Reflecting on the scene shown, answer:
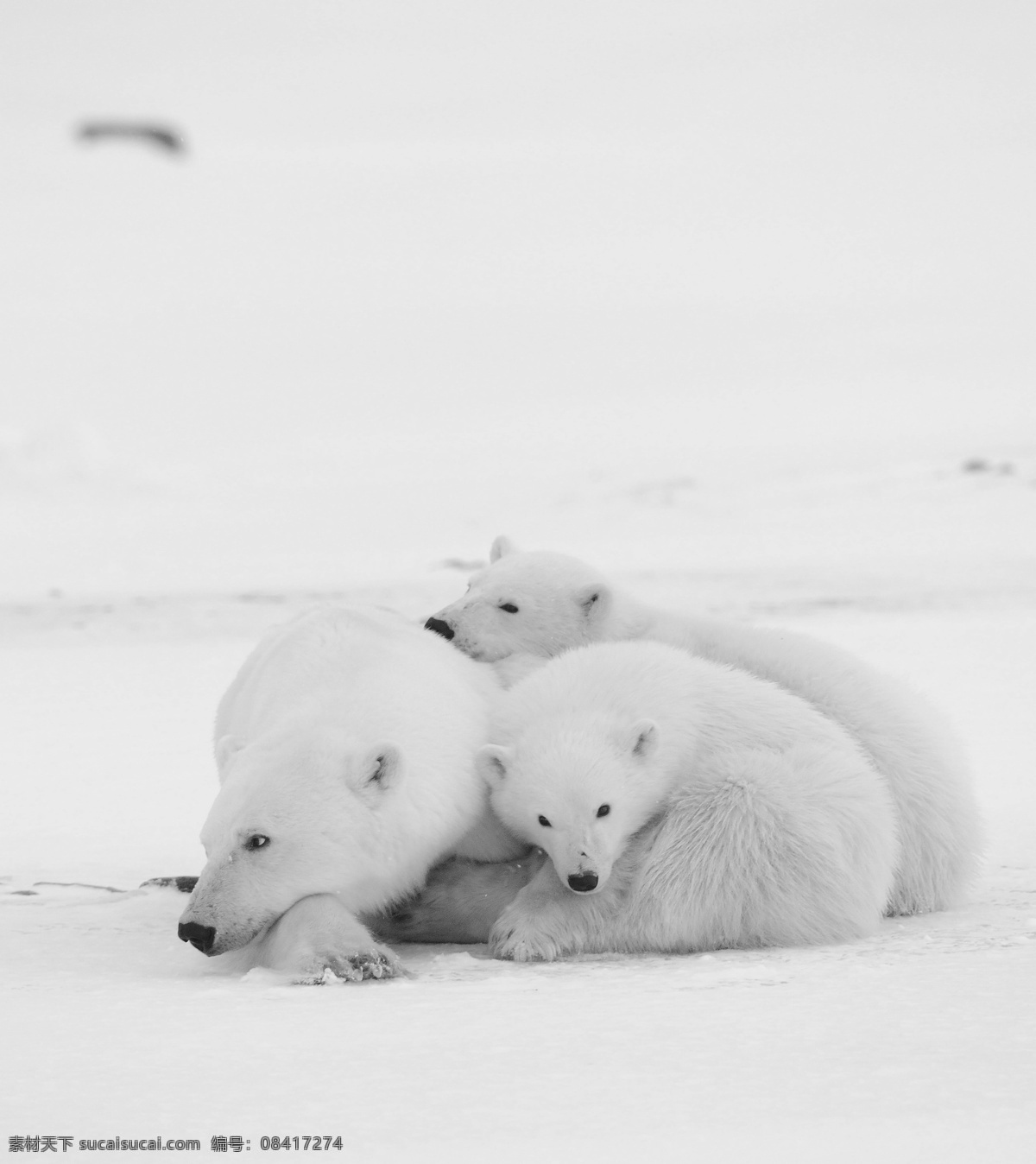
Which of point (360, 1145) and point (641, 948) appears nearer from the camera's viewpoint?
point (360, 1145)

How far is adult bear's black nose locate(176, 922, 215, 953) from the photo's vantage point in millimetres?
3176

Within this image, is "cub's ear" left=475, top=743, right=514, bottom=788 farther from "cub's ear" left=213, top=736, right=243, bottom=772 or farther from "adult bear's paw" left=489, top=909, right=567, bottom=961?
"cub's ear" left=213, top=736, right=243, bottom=772

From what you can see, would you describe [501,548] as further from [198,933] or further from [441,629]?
[198,933]

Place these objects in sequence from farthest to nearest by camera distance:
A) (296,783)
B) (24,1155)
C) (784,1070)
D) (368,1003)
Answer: (296,783)
(368,1003)
(784,1070)
(24,1155)

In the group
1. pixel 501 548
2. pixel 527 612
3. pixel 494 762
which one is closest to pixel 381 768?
pixel 494 762

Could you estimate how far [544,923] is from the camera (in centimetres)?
334

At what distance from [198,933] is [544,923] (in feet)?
2.45

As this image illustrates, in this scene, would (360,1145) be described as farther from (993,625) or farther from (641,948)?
(993,625)

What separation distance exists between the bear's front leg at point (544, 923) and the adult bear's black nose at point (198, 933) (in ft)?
2.02

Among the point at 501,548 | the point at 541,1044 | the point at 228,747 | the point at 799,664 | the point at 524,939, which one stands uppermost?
the point at 501,548

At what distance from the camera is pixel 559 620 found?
4.81 meters

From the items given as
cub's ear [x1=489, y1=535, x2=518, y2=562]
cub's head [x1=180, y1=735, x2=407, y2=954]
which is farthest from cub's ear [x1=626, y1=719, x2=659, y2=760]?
cub's ear [x1=489, y1=535, x2=518, y2=562]

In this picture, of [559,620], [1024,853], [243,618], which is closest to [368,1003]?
[559,620]

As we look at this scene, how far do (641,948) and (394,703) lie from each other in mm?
807
